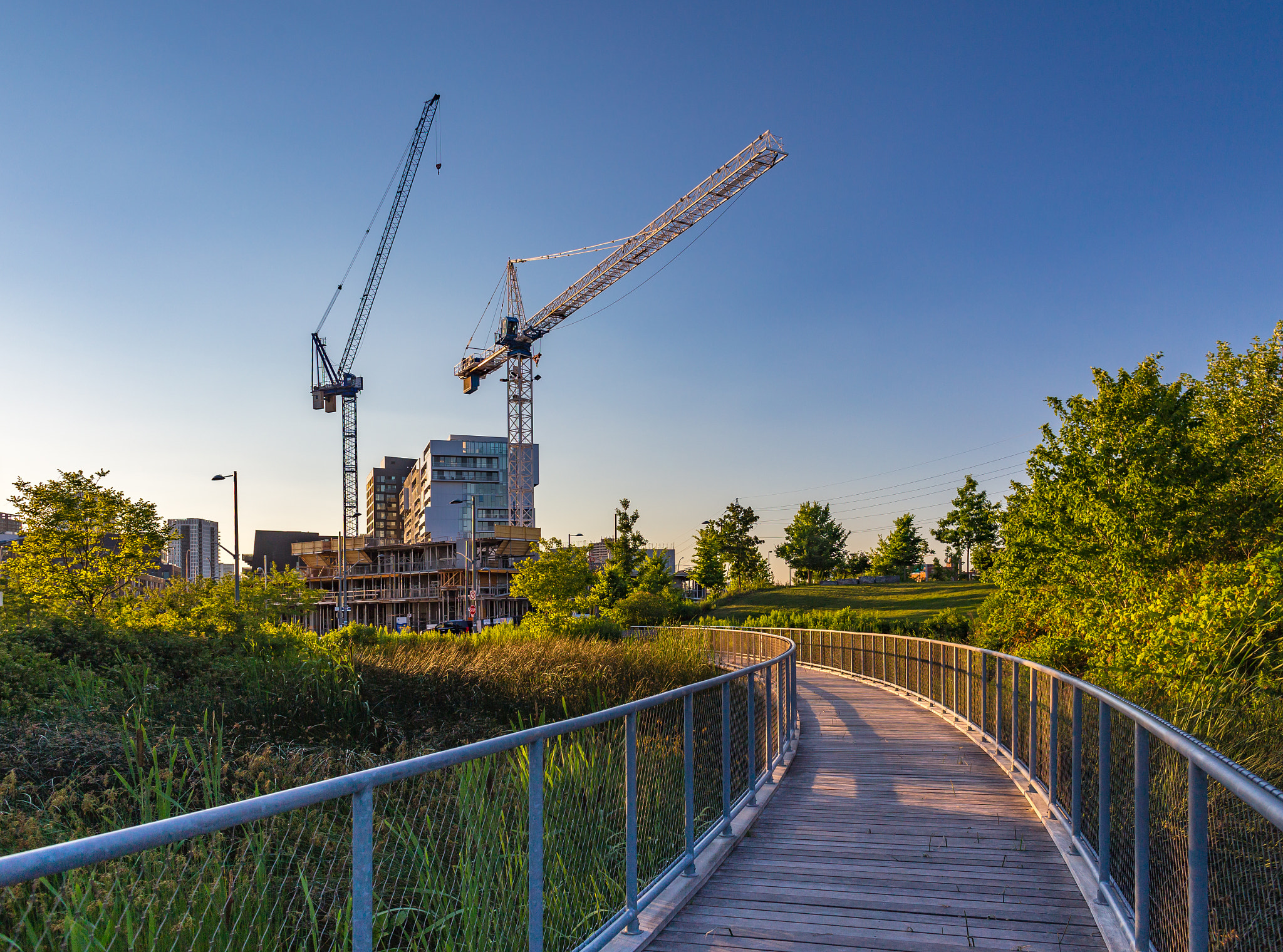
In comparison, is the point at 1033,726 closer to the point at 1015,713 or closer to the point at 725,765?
Answer: the point at 1015,713

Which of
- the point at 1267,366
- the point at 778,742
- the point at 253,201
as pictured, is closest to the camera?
the point at 778,742

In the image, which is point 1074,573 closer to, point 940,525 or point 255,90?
point 255,90

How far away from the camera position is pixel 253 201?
18.5 metres

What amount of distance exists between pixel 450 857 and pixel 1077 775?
4.28 meters

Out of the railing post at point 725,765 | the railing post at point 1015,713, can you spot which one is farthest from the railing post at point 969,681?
the railing post at point 725,765

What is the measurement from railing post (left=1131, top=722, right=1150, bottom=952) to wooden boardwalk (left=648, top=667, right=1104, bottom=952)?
0.44 meters

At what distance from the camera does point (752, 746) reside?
7359 mm

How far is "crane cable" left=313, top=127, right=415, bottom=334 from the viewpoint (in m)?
110

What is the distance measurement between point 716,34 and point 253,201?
11.1m

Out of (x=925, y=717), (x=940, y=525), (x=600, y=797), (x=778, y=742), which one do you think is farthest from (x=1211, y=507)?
(x=940, y=525)

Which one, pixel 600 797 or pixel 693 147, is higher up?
pixel 693 147

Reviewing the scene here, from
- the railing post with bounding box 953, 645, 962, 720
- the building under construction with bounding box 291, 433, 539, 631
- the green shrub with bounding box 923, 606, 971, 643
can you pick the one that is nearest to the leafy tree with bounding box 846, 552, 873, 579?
the building under construction with bounding box 291, 433, 539, 631

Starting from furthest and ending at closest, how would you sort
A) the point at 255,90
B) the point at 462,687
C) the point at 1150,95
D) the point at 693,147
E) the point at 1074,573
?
1. the point at 693,147
2. the point at 255,90
3. the point at 1074,573
4. the point at 1150,95
5. the point at 462,687

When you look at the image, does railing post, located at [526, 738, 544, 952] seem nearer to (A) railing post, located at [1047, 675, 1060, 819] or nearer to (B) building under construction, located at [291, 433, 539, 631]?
(A) railing post, located at [1047, 675, 1060, 819]
